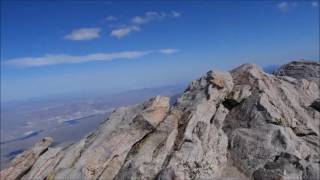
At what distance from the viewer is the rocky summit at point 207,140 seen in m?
28.0

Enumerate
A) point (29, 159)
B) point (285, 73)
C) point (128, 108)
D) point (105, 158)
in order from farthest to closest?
point (285, 73) → point (128, 108) → point (29, 159) → point (105, 158)

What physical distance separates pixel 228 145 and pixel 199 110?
489 cm

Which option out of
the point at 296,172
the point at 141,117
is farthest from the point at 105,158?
the point at 296,172

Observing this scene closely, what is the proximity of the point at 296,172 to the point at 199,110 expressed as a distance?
11.0 m

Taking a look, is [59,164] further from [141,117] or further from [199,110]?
[199,110]

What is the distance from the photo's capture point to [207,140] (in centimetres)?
3086

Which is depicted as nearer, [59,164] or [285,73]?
[59,164]

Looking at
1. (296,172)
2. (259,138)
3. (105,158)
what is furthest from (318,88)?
(105,158)

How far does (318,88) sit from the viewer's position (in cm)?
4269

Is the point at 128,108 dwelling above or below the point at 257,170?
above

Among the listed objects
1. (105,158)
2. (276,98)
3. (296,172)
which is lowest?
(296,172)

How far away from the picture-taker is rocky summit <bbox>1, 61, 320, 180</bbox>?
91.7 feet

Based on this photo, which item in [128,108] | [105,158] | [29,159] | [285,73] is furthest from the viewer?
[285,73]

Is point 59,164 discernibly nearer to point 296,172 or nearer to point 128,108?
point 128,108
